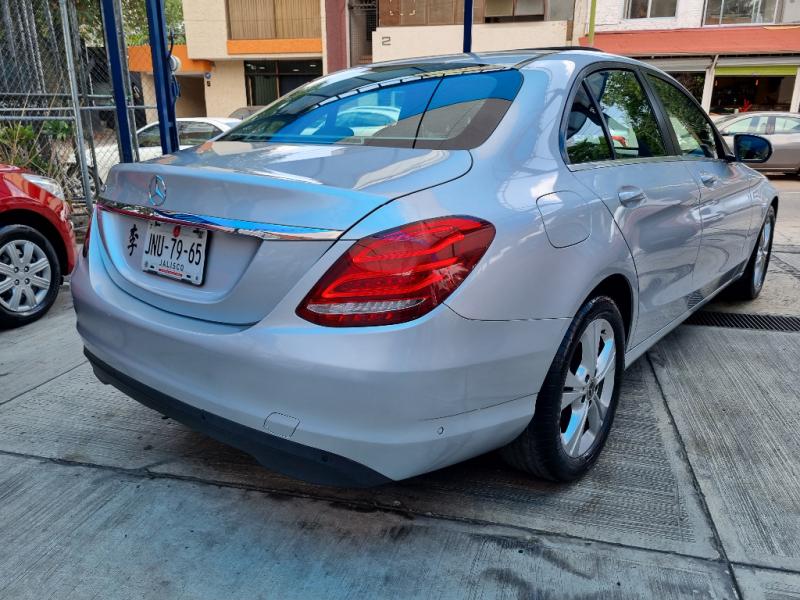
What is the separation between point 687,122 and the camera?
3766mm

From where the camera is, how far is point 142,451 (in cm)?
288

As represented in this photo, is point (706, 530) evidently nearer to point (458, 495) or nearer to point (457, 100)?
point (458, 495)

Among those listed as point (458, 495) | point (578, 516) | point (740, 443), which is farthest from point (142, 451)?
point (740, 443)

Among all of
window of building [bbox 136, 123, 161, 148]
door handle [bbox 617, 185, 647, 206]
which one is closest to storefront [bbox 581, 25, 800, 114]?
window of building [bbox 136, 123, 161, 148]

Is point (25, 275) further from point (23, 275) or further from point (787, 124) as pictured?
point (787, 124)

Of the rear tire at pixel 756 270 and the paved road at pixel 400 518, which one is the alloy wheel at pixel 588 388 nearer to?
the paved road at pixel 400 518

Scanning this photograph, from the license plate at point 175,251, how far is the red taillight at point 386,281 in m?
0.48

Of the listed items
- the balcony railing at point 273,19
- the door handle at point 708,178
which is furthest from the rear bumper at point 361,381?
the balcony railing at point 273,19

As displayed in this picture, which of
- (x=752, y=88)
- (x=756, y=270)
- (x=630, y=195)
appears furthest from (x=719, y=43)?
(x=630, y=195)

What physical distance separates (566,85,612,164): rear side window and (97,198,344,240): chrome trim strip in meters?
1.09

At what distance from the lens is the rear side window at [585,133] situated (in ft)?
8.26

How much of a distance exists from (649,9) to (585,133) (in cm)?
2251

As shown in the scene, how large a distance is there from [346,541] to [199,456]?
0.88 m

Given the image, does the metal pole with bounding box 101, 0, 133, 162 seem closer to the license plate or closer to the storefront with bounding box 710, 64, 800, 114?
the license plate
